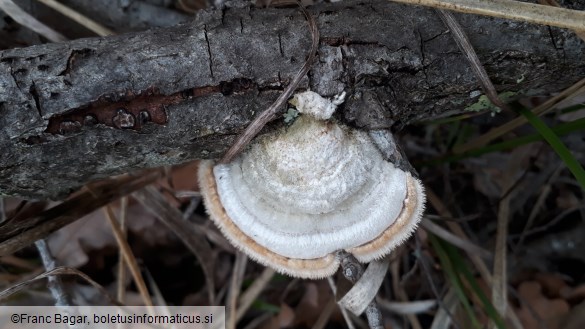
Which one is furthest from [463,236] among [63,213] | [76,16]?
[76,16]

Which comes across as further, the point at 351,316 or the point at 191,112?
the point at 351,316

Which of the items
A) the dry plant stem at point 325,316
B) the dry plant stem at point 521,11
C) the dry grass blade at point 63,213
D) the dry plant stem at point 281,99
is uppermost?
the dry plant stem at point 521,11

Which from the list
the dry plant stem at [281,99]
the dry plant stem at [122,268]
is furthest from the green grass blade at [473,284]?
the dry plant stem at [122,268]

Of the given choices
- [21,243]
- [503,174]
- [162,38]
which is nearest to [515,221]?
[503,174]

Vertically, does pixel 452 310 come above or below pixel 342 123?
below

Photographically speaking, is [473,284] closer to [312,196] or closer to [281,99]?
[312,196]

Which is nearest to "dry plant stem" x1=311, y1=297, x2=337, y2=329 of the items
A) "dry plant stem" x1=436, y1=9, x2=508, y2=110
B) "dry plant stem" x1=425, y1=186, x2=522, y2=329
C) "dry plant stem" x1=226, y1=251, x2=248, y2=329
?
"dry plant stem" x1=226, y1=251, x2=248, y2=329

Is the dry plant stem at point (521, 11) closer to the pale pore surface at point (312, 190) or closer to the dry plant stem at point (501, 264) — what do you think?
the pale pore surface at point (312, 190)

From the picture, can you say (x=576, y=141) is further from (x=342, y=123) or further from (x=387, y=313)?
(x=342, y=123)
